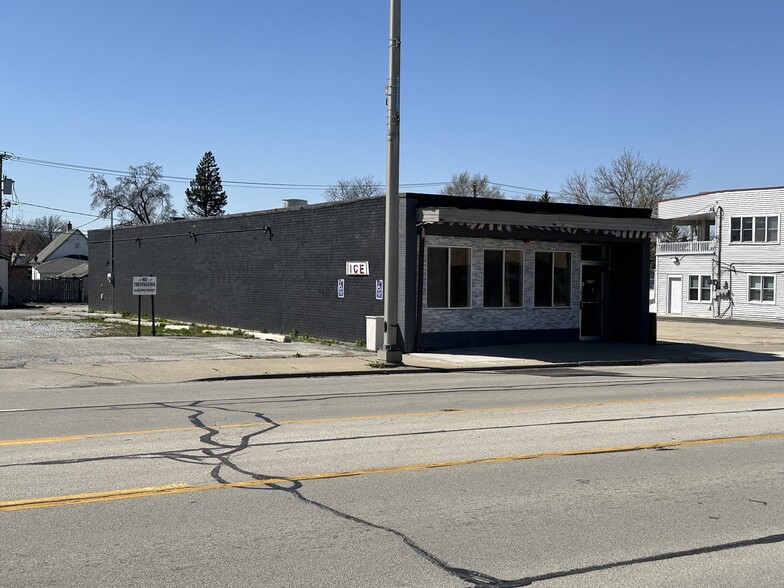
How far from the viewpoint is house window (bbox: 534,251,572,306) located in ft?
86.1

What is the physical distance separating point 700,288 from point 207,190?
6412 cm

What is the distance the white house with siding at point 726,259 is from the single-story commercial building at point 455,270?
974 inches

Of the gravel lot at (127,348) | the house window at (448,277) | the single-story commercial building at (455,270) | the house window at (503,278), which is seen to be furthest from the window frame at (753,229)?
the gravel lot at (127,348)

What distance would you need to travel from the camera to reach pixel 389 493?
7.36 metres

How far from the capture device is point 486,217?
912 inches

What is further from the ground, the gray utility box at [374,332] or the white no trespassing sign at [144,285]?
the white no trespassing sign at [144,285]

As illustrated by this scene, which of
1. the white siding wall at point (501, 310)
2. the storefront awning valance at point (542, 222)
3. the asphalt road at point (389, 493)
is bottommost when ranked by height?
the asphalt road at point (389, 493)

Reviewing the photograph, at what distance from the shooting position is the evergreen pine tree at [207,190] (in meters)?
101

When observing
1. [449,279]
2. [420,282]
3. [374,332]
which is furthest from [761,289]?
[374,332]

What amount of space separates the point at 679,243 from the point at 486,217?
115ft

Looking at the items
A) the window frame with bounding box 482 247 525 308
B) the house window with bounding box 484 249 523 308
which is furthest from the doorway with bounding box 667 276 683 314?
the house window with bounding box 484 249 523 308

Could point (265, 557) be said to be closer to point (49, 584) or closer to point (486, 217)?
point (49, 584)

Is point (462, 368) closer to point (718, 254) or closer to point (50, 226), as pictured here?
point (718, 254)

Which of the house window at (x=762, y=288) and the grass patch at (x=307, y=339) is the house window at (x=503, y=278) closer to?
the grass patch at (x=307, y=339)
